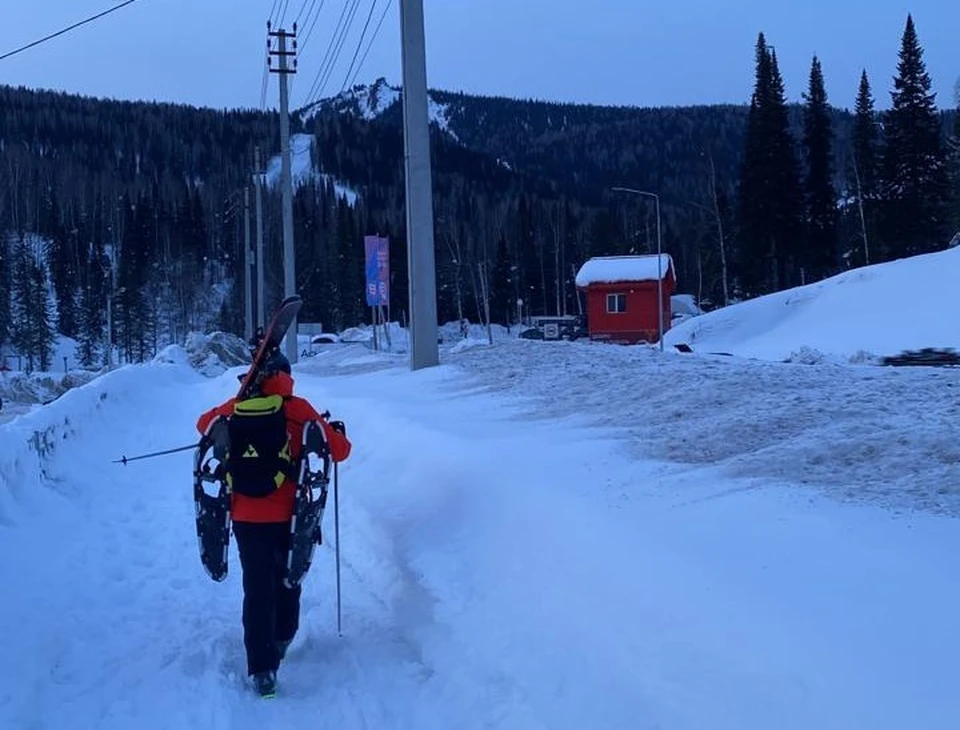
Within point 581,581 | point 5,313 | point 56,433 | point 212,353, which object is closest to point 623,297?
point 212,353

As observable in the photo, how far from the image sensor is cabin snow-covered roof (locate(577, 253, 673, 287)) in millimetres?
52844

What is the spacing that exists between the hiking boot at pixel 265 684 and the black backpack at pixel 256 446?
958 millimetres

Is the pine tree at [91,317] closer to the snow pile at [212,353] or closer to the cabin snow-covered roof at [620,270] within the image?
the snow pile at [212,353]

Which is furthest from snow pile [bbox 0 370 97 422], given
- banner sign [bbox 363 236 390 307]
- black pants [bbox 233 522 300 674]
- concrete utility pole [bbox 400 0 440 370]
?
black pants [bbox 233 522 300 674]

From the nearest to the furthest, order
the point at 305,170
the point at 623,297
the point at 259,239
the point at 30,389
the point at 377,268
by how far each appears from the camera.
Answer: the point at 377,268
the point at 30,389
the point at 259,239
the point at 623,297
the point at 305,170

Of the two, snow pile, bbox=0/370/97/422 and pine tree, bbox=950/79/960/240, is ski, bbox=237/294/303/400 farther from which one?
pine tree, bbox=950/79/960/240

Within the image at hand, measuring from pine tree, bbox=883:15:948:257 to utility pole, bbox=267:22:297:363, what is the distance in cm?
4576

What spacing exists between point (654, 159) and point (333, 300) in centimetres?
9633

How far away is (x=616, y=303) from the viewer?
53.6 m

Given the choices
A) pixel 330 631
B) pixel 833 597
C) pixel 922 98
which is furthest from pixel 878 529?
pixel 922 98

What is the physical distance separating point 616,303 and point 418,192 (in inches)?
1578

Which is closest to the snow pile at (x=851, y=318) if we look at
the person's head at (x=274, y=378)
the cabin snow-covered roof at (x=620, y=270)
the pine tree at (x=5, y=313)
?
the cabin snow-covered roof at (x=620, y=270)

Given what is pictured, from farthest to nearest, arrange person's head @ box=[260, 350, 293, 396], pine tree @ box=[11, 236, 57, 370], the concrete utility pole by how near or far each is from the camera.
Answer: pine tree @ box=[11, 236, 57, 370] < the concrete utility pole < person's head @ box=[260, 350, 293, 396]

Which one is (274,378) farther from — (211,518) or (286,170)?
(286,170)
